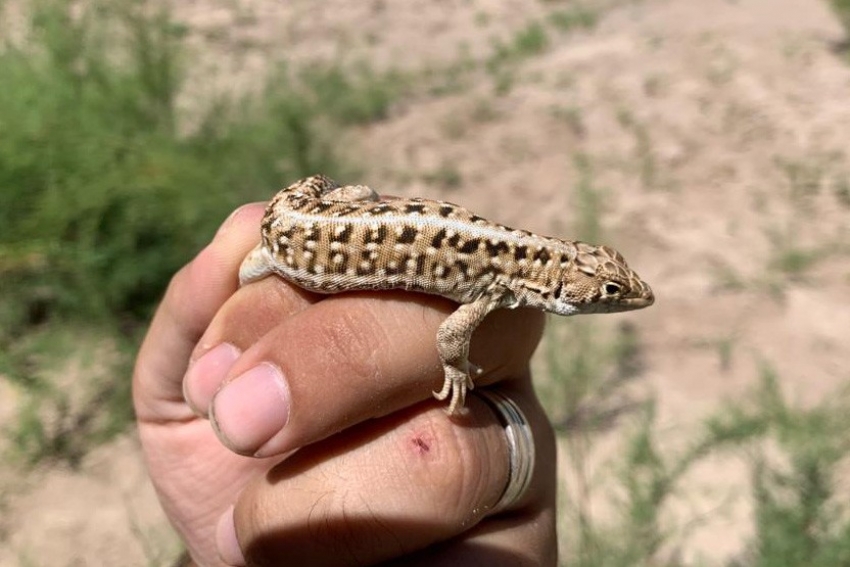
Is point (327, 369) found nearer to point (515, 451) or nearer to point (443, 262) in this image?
point (443, 262)

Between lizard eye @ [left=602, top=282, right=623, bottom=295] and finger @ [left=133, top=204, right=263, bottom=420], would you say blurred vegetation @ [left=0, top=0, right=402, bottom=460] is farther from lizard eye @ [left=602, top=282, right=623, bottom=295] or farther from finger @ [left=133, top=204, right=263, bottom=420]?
lizard eye @ [left=602, top=282, right=623, bottom=295]

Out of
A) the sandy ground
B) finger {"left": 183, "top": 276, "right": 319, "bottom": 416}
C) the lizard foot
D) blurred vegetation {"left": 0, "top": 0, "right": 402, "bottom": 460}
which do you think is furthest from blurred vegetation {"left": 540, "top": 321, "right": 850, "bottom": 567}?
blurred vegetation {"left": 0, "top": 0, "right": 402, "bottom": 460}

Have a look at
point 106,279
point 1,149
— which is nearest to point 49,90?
point 1,149

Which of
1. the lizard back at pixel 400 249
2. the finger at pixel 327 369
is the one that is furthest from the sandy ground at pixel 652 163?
the lizard back at pixel 400 249

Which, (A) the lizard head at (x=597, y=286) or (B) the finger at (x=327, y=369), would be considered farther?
(A) the lizard head at (x=597, y=286)

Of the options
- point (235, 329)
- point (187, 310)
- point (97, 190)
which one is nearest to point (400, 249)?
point (235, 329)

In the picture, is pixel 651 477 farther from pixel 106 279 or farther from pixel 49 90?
pixel 49 90

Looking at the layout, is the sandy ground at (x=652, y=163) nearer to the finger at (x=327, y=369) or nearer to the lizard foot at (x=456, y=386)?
the finger at (x=327, y=369)
